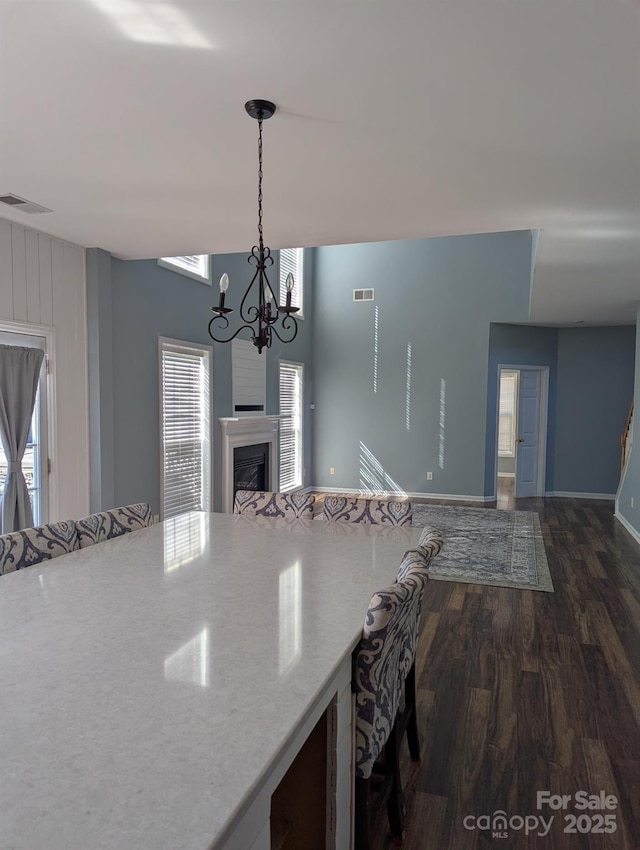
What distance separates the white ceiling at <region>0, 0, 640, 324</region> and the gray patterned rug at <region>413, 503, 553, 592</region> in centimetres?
274

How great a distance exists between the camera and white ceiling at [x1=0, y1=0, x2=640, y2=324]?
1729mm

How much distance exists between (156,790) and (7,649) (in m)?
0.70

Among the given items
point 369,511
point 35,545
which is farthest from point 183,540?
point 369,511

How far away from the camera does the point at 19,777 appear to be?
35.4 inches

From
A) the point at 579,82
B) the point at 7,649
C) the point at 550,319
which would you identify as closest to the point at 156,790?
the point at 7,649

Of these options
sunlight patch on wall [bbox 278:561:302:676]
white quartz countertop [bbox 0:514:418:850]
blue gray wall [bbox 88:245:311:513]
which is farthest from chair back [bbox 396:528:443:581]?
blue gray wall [bbox 88:245:311:513]

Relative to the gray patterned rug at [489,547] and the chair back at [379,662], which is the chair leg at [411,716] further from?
the gray patterned rug at [489,547]

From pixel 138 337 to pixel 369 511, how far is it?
9.36 ft

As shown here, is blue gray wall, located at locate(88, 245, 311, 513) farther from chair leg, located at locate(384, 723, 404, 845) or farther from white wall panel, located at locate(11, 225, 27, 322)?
chair leg, located at locate(384, 723, 404, 845)

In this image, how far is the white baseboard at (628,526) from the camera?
20.2ft

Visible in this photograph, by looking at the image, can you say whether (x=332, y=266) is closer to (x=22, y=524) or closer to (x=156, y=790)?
(x=22, y=524)

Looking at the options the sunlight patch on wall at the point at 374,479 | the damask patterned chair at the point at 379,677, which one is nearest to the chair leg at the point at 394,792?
the damask patterned chair at the point at 379,677

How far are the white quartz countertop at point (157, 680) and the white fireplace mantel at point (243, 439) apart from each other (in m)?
3.98

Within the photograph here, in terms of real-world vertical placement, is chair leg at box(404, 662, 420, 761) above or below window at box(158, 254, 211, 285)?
below
